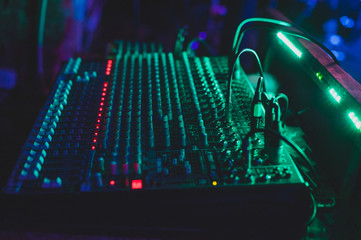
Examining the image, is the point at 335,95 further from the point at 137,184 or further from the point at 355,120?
the point at 137,184

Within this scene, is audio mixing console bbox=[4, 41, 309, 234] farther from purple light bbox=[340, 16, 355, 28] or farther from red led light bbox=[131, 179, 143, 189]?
purple light bbox=[340, 16, 355, 28]

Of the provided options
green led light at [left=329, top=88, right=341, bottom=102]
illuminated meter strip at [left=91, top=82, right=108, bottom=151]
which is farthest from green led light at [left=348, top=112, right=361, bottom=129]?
illuminated meter strip at [left=91, top=82, right=108, bottom=151]

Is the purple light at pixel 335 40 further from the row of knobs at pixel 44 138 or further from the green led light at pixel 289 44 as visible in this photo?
the row of knobs at pixel 44 138

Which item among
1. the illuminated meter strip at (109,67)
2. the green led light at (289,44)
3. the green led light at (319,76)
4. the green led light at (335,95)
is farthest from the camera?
the illuminated meter strip at (109,67)

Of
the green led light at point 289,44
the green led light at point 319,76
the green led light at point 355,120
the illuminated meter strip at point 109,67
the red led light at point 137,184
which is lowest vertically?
the red led light at point 137,184

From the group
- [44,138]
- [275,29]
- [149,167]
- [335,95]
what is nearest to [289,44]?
[275,29]

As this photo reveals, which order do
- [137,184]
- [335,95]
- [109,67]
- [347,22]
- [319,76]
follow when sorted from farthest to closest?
[109,67] → [347,22] → [319,76] → [335,95] → [137,184]

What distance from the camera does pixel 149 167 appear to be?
848 millimetres

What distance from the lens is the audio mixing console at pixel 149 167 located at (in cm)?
80

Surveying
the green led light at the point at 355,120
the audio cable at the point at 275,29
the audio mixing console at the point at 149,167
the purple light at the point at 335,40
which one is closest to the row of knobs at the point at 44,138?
the audio mixing console at the point at 149,167

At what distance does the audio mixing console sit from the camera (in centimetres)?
80

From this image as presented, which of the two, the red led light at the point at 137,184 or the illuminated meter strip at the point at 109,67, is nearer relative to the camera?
the red led light at the point at 137,184

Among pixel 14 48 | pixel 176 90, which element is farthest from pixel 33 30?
pixel 176 90

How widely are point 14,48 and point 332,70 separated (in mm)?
1877
